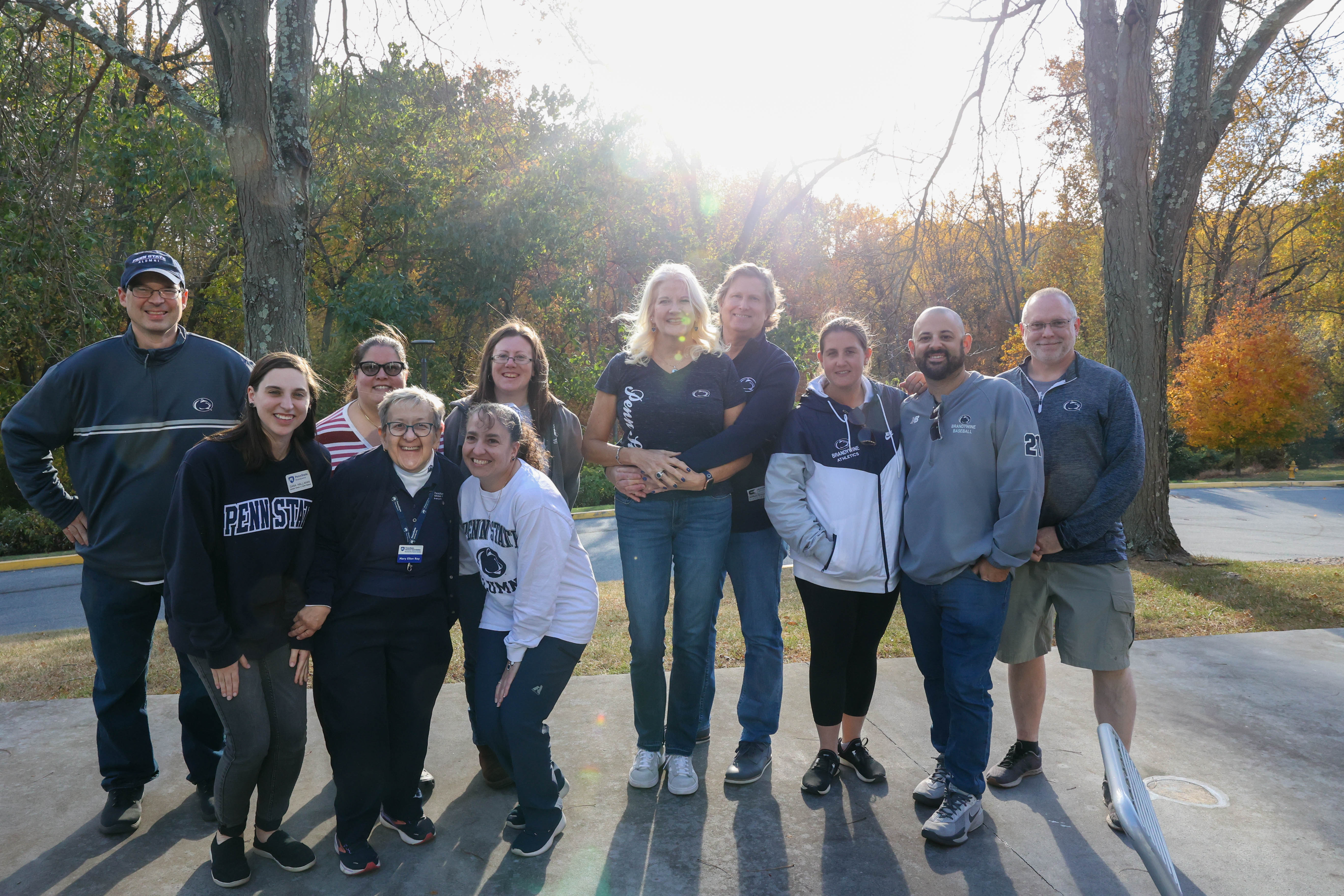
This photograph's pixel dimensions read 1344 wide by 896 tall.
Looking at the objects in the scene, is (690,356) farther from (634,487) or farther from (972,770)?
(972,770)

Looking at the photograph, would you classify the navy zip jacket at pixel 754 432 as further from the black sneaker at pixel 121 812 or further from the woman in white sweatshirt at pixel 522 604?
the black sneaker at pixel 121 812

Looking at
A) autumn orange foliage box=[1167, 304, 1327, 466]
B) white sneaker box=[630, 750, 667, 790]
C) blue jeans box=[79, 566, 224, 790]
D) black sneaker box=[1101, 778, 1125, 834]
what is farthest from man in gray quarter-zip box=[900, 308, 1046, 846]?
autumn orange foliage box=[1167, 304, 1327, 466]

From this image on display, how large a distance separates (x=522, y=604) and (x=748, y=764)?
128 centimetres

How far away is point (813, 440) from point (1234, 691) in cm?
304

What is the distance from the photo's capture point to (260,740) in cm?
279

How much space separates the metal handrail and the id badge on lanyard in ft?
7.50

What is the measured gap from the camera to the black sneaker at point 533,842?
2.87m

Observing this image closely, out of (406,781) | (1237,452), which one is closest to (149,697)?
(406,781)

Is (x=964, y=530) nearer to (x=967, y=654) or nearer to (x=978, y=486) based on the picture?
(x=978, y=486)

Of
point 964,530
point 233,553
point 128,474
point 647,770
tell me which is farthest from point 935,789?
point 128,474

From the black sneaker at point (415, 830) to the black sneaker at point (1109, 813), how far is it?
2492mm

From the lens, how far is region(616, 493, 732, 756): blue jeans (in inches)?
135

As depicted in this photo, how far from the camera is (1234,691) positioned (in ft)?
14.5

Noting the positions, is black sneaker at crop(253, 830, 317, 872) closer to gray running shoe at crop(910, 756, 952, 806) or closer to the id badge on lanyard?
the id badge on lanyard
